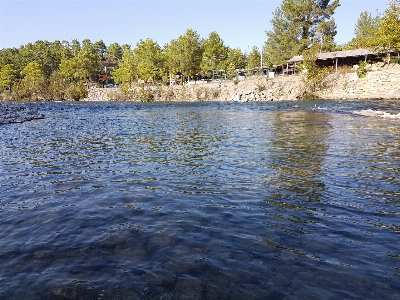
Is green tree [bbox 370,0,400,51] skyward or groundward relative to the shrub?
skyward

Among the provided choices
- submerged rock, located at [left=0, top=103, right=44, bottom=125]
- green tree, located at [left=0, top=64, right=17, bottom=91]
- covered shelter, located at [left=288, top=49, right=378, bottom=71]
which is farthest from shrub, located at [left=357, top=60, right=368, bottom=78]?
green tree, located at [left=0, top=64, right=17, bottom=91]

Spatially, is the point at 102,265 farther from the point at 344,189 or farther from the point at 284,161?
the point at 284,161

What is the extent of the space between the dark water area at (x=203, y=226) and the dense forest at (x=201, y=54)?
58.5 metres

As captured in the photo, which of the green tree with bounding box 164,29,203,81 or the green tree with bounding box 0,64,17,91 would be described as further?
the green tree with bounding box 0,64,17,91

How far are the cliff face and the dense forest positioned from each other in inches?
247

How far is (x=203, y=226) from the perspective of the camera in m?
6.95

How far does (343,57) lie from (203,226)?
263ft

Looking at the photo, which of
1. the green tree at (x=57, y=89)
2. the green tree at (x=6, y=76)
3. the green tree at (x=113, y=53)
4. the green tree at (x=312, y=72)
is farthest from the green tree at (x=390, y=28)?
the green tree at (x=113, y=53)

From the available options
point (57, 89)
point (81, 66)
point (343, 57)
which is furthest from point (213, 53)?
Result: point (57, 89)

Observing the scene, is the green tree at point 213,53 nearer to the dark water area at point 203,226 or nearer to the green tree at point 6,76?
the green tree at point 6,76

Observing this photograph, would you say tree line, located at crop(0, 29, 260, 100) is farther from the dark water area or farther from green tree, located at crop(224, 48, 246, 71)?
the dark water area

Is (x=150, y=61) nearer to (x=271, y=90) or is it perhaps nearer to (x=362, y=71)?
(x=271, y=90)

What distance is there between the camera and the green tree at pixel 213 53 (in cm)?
10332

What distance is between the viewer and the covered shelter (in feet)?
237
